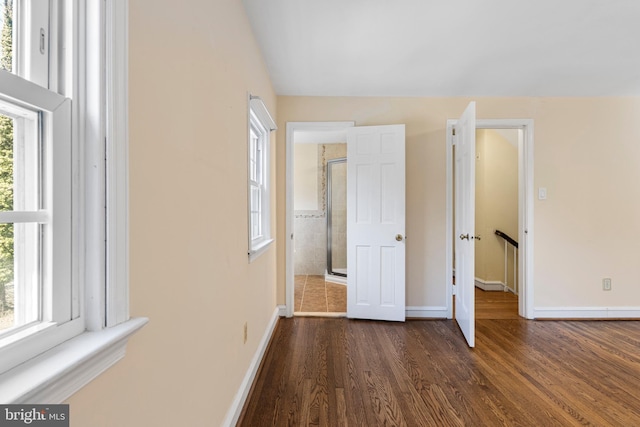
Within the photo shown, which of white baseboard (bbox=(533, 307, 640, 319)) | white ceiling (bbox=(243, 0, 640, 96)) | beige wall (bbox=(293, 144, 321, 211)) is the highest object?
white ceiling (bbox=(243, 0, 640, 96))

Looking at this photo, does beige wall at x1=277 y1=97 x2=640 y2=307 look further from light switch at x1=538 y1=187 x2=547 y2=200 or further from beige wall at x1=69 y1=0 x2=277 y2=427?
beige wall at x1=69 y1=0 x2=277 y2=427

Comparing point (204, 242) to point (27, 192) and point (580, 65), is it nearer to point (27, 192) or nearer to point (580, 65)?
point (27, 192)

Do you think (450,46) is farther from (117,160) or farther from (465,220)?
(117,160)

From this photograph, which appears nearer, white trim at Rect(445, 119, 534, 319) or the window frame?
the window frame

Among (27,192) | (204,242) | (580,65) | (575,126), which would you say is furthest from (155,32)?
(575,126)

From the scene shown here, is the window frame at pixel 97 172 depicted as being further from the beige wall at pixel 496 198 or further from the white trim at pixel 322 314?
the beige wall at pixel 496 198

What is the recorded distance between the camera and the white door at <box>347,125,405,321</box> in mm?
3010

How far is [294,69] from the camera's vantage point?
260 centimetres

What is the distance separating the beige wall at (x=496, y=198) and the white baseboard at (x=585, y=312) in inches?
43.9

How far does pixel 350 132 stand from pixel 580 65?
1991 millimetres

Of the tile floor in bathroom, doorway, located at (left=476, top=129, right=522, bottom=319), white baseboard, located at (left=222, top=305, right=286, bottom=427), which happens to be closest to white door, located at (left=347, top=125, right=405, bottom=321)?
the tile floor in bathroom

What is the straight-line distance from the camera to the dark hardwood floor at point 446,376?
64.8 inches

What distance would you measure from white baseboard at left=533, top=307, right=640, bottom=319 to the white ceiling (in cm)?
222

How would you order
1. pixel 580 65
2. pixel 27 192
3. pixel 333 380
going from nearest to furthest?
pixel 27 192
pixel 333 380
pixel 580 65
